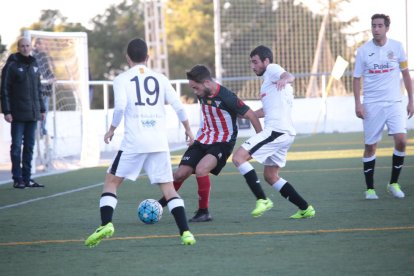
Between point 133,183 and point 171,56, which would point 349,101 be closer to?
point 133,183

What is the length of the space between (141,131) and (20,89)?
6.65m

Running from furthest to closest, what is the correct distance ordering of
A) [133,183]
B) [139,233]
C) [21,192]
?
[133,183], [21,192], [139,233]

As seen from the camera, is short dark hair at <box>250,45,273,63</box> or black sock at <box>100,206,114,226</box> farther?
short dark hair at <box>250,45,273,63</box>

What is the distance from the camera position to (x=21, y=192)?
1392 centimetres

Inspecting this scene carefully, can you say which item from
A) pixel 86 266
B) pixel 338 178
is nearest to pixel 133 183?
pixel 338 178

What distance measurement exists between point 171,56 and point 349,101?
129 ft

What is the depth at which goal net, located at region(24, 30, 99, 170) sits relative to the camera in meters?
19.5

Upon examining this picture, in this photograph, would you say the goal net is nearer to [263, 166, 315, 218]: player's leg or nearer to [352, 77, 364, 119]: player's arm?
[352, 77, 364, 119]: player's arm

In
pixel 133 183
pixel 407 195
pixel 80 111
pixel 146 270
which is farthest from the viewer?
pixel 80 111

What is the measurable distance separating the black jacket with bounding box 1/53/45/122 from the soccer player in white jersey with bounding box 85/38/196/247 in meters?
6.35

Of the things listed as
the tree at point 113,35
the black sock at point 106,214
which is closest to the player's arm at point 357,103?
the black sock at point 106,214

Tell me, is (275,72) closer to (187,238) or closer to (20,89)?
(187,238)

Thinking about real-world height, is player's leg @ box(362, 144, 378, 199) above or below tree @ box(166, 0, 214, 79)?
below

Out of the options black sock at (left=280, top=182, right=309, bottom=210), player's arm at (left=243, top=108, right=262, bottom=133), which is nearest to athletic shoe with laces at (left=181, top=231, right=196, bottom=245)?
player's arm at (left=243, top=108, right=262, bottom=133)
